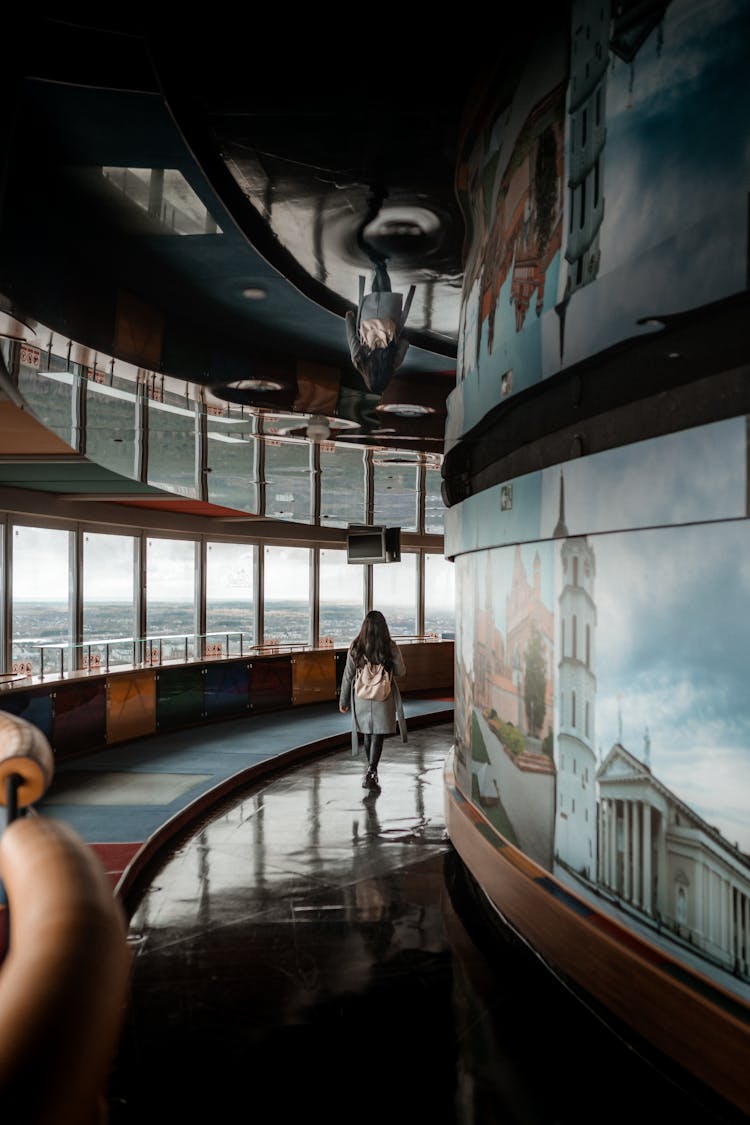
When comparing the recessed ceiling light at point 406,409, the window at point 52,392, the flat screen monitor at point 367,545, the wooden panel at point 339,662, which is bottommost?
the wooden panel at point 339,662

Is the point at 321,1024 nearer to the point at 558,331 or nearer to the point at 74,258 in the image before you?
the point at 558,331

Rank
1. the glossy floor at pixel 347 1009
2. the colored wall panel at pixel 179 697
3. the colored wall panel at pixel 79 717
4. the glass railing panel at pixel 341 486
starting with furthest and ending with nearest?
the glass railing panel at pixel 341 486
the colored wall panel at pixel 179 697
the colored wall panel at pixel 79 717
the glossy floor at pixel 347 1009

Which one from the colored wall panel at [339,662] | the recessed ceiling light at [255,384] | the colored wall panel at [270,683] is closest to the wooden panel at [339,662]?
the colored wall panel at [339,662]

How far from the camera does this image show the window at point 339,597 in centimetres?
1566

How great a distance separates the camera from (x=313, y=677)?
13.0 meters

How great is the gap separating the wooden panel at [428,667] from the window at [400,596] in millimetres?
1771

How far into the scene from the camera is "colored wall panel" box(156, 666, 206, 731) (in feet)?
33.2

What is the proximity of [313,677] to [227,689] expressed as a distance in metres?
1.98

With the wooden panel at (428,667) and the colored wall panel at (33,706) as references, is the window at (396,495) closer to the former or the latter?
the wooden panel at (428,667)

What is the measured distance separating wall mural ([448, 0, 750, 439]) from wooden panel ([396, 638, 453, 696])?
10.7m

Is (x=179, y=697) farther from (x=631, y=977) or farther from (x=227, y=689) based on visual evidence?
(x=631, y=977)

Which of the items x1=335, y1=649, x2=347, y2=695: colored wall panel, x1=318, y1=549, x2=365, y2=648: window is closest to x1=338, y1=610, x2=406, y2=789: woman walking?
x1=335, y1=649, x2=347, y2=695: colored wall panel

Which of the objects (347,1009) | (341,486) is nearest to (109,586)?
(341,486)

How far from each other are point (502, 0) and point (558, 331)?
1.37 m
